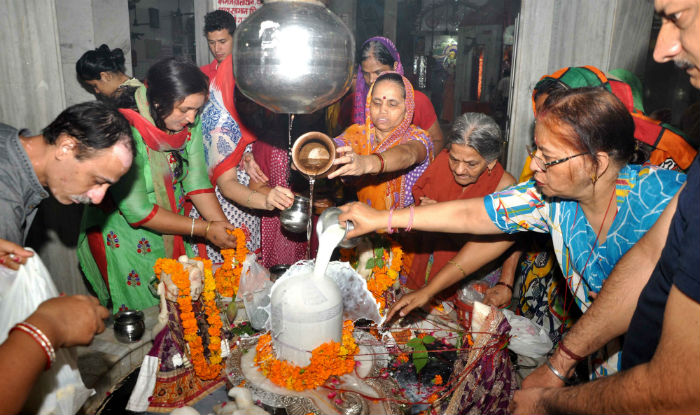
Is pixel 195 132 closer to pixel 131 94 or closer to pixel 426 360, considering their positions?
pixel 131 94

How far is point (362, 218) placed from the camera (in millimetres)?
2072

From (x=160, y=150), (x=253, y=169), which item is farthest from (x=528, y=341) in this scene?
(x=160, y=150)

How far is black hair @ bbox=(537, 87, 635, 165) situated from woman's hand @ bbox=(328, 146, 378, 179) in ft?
3.39

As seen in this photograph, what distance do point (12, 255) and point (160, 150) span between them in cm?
131

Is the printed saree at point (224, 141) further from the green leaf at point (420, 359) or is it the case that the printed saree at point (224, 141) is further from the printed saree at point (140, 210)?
the green leaf at point (420, 359)

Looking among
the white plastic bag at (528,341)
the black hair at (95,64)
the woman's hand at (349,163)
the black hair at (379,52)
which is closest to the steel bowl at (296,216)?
the woman's hand at (349,163)

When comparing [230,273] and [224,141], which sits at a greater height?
[224,141]

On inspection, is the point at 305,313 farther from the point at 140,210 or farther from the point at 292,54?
the point at 140,210

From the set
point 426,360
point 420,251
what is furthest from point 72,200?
point 420,251

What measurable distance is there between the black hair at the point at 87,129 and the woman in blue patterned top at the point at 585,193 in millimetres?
1027

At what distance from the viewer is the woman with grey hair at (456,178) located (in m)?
2.89

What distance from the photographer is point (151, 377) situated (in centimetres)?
172

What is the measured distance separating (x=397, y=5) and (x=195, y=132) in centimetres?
813

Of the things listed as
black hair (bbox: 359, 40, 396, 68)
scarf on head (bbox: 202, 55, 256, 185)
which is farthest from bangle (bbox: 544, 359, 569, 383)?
black hair (bbox: 359, 40, 396, 68)
